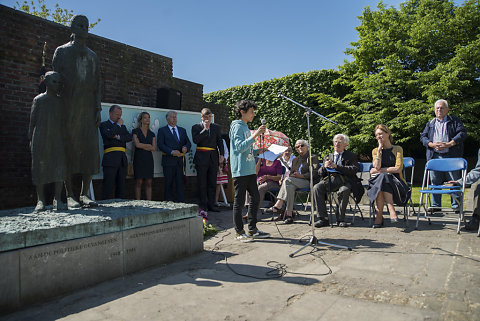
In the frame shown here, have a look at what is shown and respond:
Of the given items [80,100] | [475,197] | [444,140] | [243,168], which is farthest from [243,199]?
[444,140]

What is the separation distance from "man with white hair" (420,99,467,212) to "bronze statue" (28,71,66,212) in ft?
18.9

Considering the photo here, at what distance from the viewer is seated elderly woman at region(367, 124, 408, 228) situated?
5.28 m

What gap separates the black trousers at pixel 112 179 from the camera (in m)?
6.02

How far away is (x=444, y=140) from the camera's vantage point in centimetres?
611

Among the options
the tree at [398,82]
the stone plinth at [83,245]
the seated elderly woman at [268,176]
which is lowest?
the stone plinth at [83,245]

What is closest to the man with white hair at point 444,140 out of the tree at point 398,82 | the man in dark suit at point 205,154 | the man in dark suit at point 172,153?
the man in dark suit at point 205,154

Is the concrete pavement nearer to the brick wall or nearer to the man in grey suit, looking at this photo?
the man in grey suit

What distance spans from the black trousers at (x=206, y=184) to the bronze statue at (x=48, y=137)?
3.60 m

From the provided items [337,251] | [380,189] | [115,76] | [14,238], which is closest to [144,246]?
[14,238]

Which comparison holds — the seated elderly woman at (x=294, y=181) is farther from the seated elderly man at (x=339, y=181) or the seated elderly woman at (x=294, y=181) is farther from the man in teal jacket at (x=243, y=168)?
the man in teal jacket at (x=243, y=168)

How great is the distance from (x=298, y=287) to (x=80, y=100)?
3.02 metres

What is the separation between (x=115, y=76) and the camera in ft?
26.0

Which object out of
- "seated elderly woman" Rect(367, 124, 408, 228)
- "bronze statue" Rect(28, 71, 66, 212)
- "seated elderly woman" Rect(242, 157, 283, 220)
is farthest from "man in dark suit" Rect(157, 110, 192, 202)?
"seated elderly woman" Rect(367, 124, 408, 228)

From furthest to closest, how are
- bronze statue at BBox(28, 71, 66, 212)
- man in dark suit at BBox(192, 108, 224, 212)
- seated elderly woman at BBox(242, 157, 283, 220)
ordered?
man in dark suit at BBox(192, 108, 224, 212) < seated elderly woman at BBox(242, 157, 283, 220) < bronze statue at BBox(28, 71, 66, 212)
